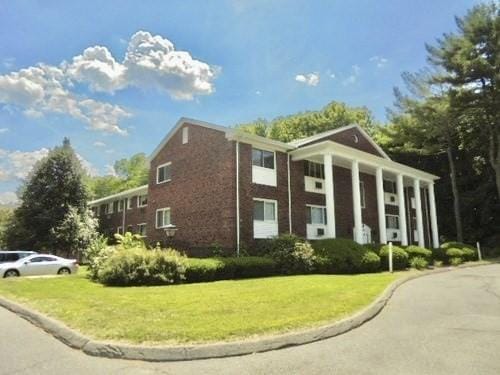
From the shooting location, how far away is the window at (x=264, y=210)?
68.3 feet

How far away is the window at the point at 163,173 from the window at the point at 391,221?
16.4 meters

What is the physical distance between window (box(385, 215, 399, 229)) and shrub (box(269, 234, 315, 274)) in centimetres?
1412

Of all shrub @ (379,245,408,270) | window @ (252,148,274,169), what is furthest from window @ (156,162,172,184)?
shrub @ (379,245,408,270)

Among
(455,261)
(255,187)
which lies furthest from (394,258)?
(255,187)

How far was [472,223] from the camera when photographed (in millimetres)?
38469

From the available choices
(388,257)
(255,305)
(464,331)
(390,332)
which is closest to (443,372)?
(390,332)

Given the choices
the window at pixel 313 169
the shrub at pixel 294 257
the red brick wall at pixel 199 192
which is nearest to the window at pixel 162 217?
the red brick wall at pixel 199 192

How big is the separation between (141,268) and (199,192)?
351 inches

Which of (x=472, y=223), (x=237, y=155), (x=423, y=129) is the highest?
(x=423, y=129)

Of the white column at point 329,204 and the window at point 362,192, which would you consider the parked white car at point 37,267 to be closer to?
the white column at point 329,204

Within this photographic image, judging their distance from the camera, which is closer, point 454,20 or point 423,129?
point 454,20

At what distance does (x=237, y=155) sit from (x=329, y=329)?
14.6 meters

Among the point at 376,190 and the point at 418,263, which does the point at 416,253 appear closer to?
the point at 418,263

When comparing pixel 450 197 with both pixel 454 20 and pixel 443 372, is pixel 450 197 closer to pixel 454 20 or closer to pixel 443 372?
pixel 454 20
